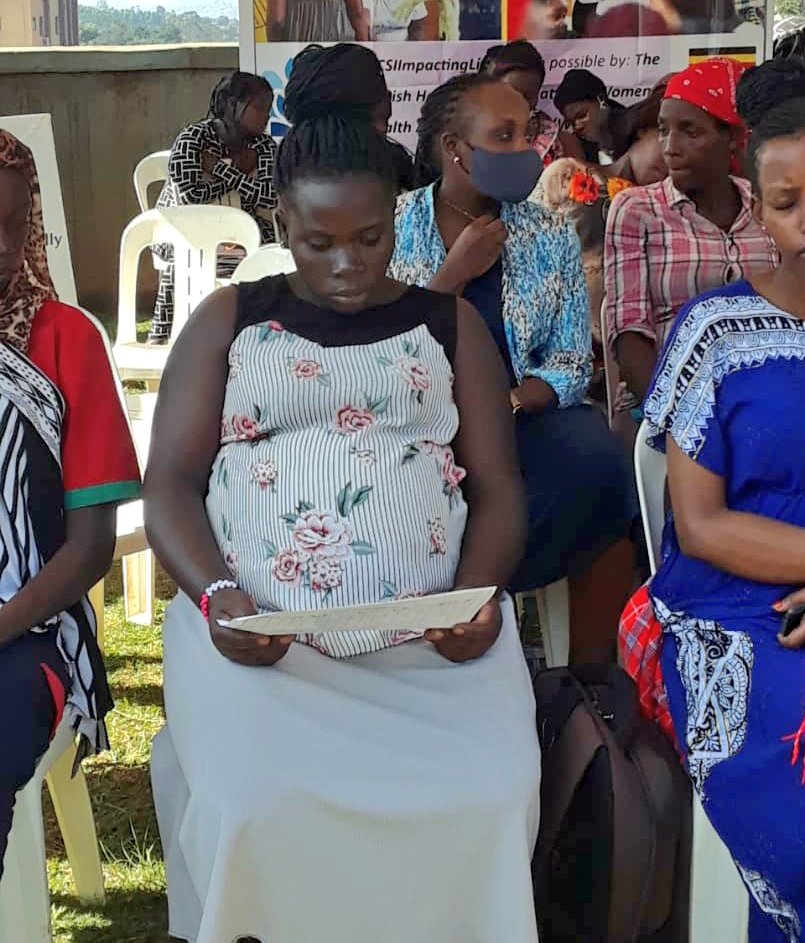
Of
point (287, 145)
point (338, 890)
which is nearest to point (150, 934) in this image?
point (338, 890)

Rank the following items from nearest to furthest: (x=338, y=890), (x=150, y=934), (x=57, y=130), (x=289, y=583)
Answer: (x=338, y=890) < (x=289, y=583) < (x=150, y=934) < (x=57, y=130)

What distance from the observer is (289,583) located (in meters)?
2.25

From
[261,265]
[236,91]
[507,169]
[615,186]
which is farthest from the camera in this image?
[236,91]

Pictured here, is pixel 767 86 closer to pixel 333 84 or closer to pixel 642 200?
pixel 642 200

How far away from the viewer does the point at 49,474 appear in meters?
2.35

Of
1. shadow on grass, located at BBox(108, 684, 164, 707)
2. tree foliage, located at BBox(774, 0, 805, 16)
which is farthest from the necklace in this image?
tree foliage, located at BBox(774, 0, 805, 16)

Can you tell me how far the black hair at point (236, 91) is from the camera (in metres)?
4.73

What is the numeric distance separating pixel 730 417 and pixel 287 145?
932 millimetres

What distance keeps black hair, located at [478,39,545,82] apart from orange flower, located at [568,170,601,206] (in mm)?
421

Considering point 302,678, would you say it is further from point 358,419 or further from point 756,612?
point 756,612

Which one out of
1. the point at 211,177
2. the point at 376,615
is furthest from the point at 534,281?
the point at 211,177

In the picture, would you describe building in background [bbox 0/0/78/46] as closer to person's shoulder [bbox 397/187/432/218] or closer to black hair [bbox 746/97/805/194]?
person's shoulder [bbox 397/187/432/218]

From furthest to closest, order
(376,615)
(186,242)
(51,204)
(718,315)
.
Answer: (186,242)
(51,204)
(718,315)
(376,615)

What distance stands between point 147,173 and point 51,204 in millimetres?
3720
